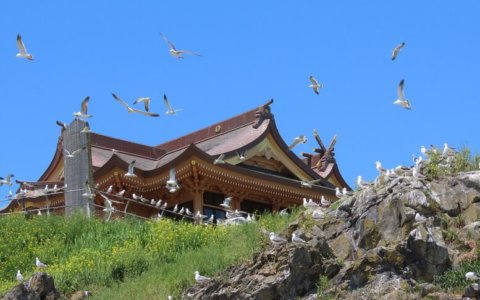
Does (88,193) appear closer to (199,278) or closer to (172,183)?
(172,183)

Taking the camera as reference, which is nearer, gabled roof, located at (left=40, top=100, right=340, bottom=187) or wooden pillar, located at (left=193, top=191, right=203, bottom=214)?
wooden pillar, located at (left=193, top=191, right=203, bottom=214)

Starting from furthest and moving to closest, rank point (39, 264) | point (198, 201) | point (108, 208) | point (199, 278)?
point (198, 201), point (108, 208), point (39, 264), point (199, 278)

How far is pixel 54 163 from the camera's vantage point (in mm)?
42594

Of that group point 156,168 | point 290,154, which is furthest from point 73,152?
point 290,154

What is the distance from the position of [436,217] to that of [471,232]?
2.73 ft

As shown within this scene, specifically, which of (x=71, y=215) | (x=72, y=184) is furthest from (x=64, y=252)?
(x=72, y=184)

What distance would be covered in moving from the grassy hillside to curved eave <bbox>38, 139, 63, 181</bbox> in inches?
236

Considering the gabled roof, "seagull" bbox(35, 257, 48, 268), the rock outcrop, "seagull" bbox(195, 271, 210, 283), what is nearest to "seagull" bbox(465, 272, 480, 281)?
the rock outcrop

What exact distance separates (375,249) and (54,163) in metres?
21.1

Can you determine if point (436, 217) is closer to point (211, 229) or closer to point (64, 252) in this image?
point (211, 229)

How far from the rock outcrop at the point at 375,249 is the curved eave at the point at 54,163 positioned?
17.2 metres

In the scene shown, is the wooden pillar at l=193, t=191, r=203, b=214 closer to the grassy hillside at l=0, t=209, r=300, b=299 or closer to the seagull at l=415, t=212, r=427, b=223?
the grassy hillside at l=0, t=209, r=300, b=299

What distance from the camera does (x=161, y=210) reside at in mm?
38906

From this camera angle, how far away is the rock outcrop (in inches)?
900
